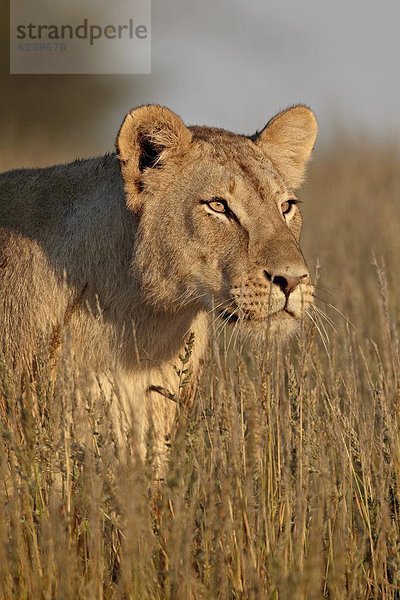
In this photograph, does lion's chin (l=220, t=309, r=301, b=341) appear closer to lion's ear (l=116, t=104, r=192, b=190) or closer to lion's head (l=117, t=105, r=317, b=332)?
lion's head (l=117, t=105, r=317, b=332)

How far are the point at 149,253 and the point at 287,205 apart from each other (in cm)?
71

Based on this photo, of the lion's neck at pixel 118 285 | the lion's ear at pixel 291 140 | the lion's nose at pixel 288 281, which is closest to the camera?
the lion's nose at pixel 288 281

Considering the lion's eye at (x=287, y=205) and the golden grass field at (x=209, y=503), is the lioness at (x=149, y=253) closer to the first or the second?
the lion's eye at (x=287, y=205)

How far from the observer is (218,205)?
5102 mm

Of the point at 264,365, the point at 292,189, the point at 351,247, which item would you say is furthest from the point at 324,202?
the point at 264,365

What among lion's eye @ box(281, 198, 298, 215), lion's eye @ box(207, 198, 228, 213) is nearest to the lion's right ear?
lion's eye @ box(207, 198, 228, 213)

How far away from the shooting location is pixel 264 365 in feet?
13.6

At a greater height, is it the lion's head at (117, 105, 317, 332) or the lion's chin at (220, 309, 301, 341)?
the lion's head at (117, 105, 317, 332)

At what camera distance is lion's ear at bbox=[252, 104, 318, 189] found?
5750 mm

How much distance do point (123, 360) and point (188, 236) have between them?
2.08ft

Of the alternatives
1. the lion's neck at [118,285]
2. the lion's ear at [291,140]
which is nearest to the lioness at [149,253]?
the lion's neck at [118,285]

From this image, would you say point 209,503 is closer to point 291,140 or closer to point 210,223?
point 210,223

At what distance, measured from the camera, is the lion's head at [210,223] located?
4.75 meters

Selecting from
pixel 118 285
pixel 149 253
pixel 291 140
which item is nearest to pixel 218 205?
pixel 149 253
